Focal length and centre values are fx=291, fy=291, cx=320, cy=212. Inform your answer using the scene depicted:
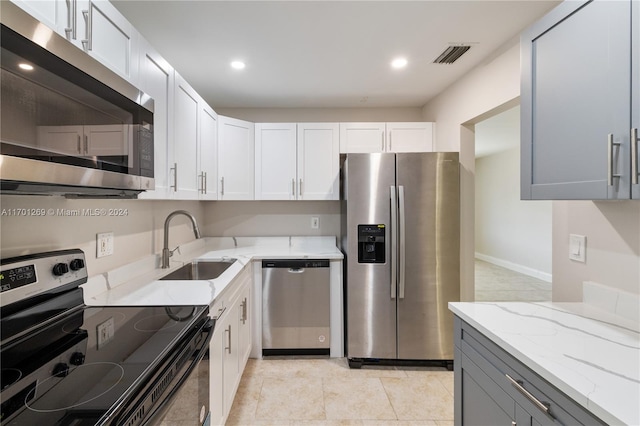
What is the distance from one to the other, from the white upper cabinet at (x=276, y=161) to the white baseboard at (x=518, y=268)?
5134 mm

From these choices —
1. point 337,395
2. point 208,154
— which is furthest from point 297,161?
point 337,395

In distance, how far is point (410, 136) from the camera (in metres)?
3.06

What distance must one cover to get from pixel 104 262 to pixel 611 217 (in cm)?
249

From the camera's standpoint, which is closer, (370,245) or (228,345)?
(228,345)

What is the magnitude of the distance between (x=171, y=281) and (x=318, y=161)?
1.82m

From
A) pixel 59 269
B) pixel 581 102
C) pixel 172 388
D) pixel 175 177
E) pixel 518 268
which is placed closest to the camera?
pixel 172 388

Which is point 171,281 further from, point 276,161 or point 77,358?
point 276,161

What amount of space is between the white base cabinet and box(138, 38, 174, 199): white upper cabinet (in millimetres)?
714

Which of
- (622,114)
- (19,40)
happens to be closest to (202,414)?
(19,40)

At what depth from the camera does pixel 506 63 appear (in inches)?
79.7

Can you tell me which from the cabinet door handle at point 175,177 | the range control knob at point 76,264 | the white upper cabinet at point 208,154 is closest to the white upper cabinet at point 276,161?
the white upper cabinet at point 208,154

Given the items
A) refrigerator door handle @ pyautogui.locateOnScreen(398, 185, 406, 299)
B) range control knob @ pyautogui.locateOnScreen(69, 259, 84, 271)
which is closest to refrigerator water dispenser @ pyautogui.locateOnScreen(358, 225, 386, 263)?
refrigerator door handle @ pyautogui.locateOnScreen(398, 185, 406, 299)

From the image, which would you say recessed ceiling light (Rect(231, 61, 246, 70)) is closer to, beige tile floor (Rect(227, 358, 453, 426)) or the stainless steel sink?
the stainless steel sink

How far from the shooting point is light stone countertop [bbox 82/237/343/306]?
140 cm
